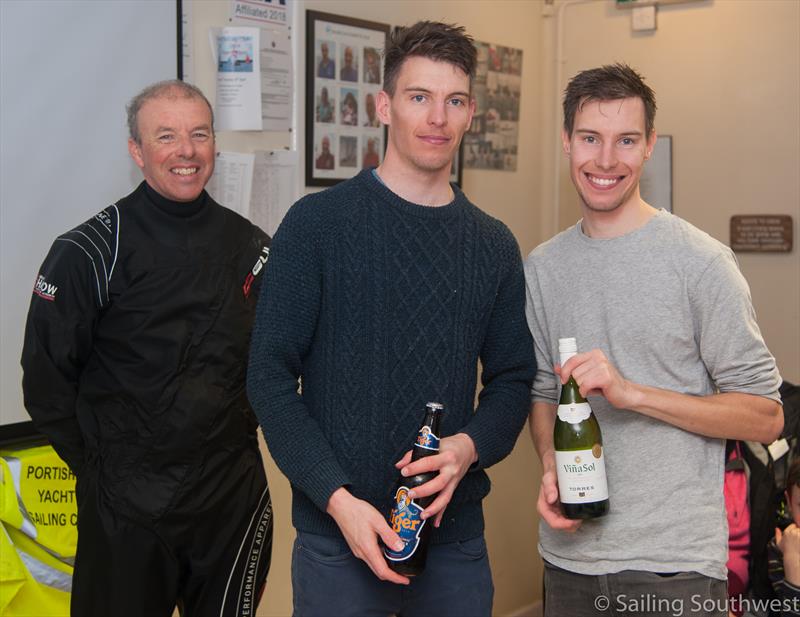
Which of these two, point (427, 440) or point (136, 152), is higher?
point (136, 152)

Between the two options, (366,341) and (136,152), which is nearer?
(366,341)

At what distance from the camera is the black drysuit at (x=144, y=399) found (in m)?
2.07

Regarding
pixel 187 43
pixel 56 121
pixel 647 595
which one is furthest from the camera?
pixel 187 43

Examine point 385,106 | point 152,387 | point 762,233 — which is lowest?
point 152,387

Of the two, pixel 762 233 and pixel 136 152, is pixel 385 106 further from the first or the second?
pixel 762 233

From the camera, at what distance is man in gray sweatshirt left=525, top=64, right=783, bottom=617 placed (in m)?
1.64

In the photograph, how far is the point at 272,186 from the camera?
9.57ft

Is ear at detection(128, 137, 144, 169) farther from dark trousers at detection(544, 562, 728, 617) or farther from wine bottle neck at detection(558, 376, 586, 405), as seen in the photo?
dark trousers at detection(544, 562, 728, 617)

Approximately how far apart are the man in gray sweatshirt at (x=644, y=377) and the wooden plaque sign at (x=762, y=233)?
5.83 ft

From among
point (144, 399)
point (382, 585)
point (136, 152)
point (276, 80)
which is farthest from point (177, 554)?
point (276, 80)

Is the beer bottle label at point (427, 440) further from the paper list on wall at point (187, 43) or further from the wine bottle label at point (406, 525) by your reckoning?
the paper list on wall at point (187, 43)

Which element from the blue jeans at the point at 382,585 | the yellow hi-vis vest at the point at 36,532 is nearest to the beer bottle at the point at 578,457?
the blue jeans at the point at 382,585

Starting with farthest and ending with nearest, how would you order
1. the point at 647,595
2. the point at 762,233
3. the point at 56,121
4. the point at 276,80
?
1. the point at 762,233
2. the point at 276,80
3. the point at 56,121
4. the point at 647,595

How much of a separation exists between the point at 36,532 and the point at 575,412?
4.40 feet
